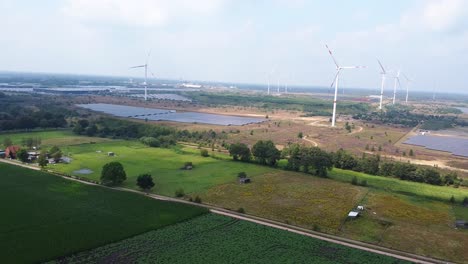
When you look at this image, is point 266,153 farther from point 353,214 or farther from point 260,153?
point 353,214

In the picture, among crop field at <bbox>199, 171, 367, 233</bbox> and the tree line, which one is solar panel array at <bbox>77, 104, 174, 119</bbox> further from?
crop field at <bbox>199, 171, 367, 233</bbox>

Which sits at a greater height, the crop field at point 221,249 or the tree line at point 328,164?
the tree line at point 328,164

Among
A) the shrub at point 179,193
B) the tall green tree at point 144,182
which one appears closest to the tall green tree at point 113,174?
the tall green tree at point 144,182

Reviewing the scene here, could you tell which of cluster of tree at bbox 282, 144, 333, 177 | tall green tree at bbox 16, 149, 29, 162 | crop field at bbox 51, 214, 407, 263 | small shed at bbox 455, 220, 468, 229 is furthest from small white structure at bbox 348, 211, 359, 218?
tall green tree at bbox 16, 149, 29, 162

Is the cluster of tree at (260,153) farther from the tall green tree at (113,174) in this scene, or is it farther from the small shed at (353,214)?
the small shed at (353,214)

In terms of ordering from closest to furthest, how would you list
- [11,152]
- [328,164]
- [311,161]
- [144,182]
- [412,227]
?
[412,227] → [144,182] → [328,164] → [311,161] → [11,152]

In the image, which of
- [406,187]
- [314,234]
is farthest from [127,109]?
[314,234]
